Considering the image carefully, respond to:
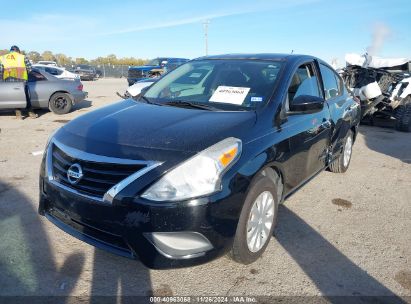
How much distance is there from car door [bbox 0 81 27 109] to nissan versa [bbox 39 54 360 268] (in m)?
7.13


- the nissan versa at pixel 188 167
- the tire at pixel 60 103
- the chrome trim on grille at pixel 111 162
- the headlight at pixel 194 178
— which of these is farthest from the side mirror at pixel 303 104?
the tire at pixel 60 103

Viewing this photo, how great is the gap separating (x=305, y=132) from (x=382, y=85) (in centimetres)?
783

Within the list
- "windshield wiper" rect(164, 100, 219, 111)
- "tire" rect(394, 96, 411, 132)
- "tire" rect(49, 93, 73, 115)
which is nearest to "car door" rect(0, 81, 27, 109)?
"tire" rect(49, 93, 73, 115)

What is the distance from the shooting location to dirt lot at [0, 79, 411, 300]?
2.67 m

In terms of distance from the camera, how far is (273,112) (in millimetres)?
3115

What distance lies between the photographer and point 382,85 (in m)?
10.1

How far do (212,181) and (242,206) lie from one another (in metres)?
0.35

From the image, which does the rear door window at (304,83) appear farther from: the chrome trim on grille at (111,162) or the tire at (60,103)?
the tire at (60,103)

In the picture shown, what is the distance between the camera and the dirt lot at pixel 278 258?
267 centimetres

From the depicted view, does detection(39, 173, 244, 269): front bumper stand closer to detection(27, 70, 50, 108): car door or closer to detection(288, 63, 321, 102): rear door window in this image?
detection(288, 63, 321, 102): rear door window

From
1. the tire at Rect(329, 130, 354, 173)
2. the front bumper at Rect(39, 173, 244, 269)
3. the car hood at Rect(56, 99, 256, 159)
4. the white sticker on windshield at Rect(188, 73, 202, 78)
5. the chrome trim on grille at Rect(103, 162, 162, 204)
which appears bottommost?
the tire at Rect(329, 130, 354, 173)

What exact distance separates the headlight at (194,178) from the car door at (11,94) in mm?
8635

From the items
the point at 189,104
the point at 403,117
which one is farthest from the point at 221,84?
the point at 403,117

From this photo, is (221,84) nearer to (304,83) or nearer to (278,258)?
(304,83)
